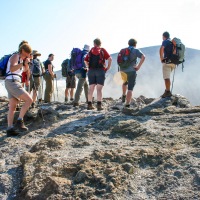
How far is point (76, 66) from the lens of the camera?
9883 mm

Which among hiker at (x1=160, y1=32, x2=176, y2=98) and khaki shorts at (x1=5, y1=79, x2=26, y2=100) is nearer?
khaki shorts at (x1=5, y1=79, x2=26, y2=100)

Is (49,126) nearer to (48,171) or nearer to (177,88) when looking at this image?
(48,171)

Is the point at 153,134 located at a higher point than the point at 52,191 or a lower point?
higher

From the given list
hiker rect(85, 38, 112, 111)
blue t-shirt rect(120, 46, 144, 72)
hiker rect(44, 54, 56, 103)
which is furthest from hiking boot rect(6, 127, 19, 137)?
hiker rect(44, 54, 56, 103)

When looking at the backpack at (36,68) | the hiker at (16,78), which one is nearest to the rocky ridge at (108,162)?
the hiker at (16,78)

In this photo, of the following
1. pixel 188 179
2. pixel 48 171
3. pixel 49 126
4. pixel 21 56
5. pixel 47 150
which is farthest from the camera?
pixel 49 126

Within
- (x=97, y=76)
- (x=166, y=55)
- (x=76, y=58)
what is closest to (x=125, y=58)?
(x=97, y=76)

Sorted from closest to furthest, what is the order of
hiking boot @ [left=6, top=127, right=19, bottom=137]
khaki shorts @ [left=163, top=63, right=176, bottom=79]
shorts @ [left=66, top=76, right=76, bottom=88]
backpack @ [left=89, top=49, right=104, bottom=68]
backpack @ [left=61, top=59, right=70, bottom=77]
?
1. hiking boot @ [left=6, top=127, right=19, bottom=137]
2. backpack @ [left=89, top=49, right=104, bottom=68]
3. khaki shorts @ [left=163, top=63, right=176, bottom=79]
4. shorts @ [left=66, top=76, right=76, bottom=88]
5. backpack @ [left=61, top=59, right=70, bottom=77]

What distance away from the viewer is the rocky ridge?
372cm

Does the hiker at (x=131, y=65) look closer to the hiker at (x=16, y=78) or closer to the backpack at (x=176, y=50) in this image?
the backpack at (x=176, y=50)

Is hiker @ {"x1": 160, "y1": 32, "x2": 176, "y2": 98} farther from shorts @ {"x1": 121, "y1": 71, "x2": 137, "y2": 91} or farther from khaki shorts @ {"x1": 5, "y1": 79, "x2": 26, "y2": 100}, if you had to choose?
khaki shorts @ {"x1": 5, "y1": 79, "x2": 26, "y2": 100}

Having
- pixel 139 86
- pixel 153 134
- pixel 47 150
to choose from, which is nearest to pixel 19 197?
pixel 47 150

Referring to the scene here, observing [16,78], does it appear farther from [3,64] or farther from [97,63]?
[97,63]

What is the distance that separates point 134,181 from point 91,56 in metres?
5.33
